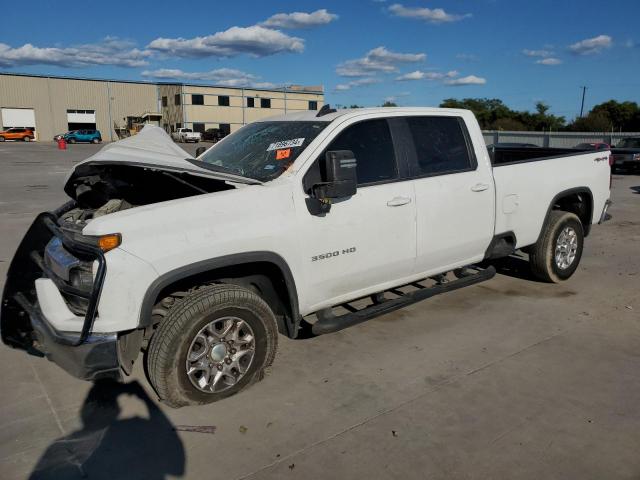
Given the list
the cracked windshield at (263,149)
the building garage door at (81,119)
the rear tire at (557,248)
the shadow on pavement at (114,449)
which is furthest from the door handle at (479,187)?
the building garage door at (81,119)

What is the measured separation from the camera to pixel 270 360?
387 centimetres

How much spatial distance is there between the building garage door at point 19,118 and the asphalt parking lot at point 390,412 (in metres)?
66.6

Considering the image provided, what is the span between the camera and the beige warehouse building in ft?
202

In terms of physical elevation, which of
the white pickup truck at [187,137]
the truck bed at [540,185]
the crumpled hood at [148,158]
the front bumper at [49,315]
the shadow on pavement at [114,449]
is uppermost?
the white pickup truck at [187,137]

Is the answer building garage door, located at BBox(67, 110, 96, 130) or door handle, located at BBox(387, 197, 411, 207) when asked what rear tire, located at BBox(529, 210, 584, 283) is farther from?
building garage door, located at BBox(67, 110, 96, 130)

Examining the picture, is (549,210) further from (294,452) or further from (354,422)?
(294,452)

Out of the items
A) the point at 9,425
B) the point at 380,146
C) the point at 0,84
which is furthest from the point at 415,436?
the point at 0,84

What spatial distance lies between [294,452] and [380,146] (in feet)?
7.86

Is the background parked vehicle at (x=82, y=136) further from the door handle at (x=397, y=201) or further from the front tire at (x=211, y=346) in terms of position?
the front tire at (x=211, y=346)

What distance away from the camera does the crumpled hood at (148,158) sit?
11.5 ft

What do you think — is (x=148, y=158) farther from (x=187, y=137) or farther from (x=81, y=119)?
(x=81, y=119)

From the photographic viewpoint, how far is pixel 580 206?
253 inches

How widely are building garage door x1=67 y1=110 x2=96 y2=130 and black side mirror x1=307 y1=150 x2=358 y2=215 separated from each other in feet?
227

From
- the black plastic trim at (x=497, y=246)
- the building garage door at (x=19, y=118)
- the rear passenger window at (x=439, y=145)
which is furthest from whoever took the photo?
the building garage door at (x=19, y=118)
